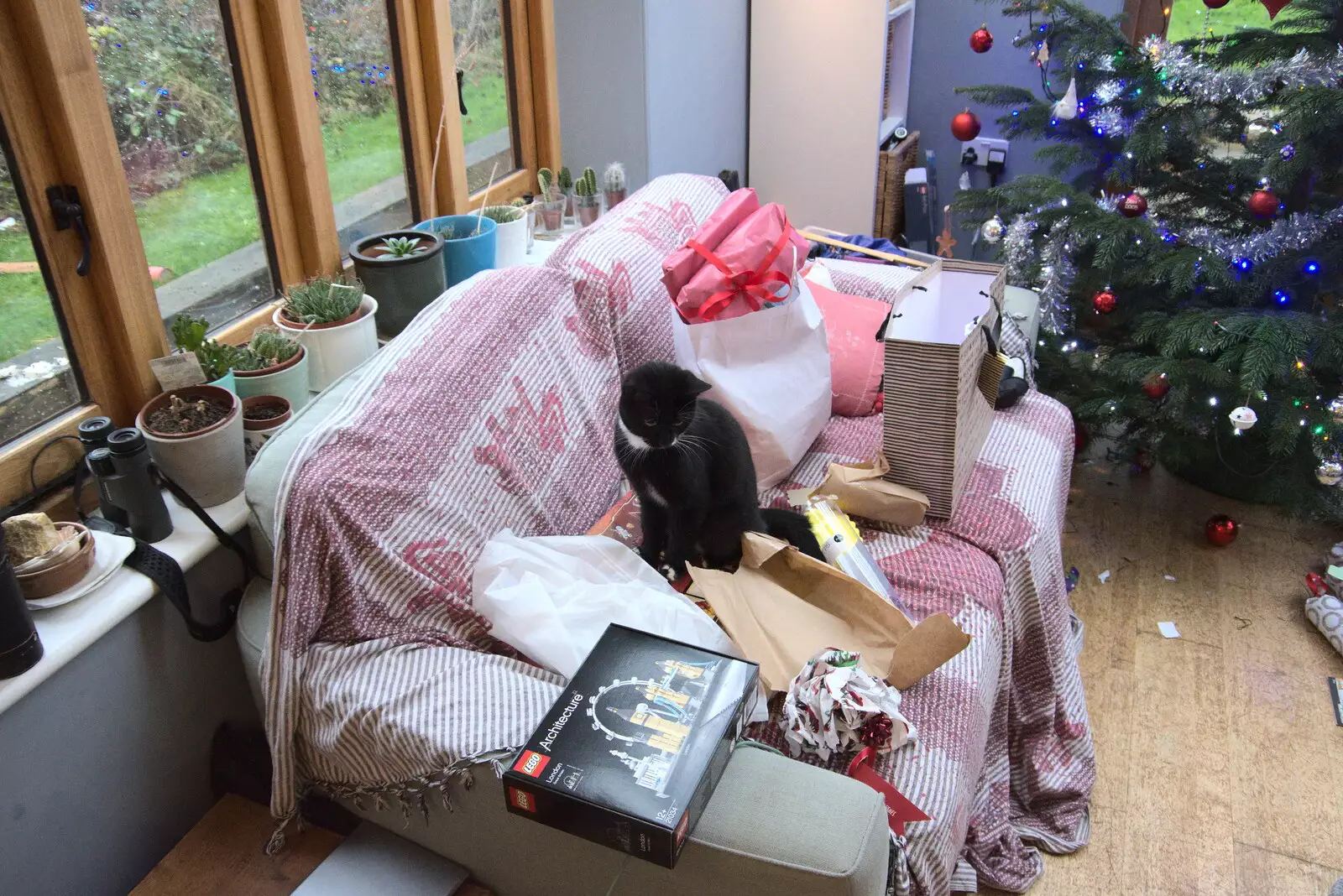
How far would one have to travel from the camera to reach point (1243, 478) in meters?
2.50

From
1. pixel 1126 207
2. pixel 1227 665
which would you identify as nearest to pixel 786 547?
pixel 1227 665

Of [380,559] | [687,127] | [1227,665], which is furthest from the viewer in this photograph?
[687,127]

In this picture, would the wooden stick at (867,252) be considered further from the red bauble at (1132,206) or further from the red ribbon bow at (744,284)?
the red ribbon bow at (744,284)

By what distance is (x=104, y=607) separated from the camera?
1.18 meters

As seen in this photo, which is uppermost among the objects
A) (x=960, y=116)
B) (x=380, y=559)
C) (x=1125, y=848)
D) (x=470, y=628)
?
(x=960, y=116)

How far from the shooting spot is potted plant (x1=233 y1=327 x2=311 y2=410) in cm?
146

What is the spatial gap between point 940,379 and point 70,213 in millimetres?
1330

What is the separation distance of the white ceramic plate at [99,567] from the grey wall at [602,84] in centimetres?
173

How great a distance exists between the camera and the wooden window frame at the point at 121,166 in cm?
123

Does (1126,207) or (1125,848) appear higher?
(1126,207)

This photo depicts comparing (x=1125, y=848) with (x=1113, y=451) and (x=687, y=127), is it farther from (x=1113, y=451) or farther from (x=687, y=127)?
(x=687, y=127)

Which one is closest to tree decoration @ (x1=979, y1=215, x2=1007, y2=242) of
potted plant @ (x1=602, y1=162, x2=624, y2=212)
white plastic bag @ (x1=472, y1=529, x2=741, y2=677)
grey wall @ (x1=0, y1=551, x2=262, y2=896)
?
potted plant @ (x1=602, y1=162, x2=624, y2=212)

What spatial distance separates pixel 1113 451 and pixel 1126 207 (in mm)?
661

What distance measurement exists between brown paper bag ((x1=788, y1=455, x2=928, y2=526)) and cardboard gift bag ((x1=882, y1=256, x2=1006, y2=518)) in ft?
0.09
